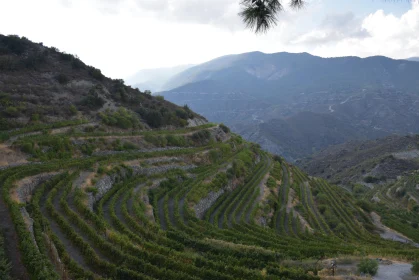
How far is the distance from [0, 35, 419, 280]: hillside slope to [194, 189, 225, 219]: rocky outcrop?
0.43ft

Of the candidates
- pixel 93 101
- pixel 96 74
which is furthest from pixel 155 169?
pixel 96 74

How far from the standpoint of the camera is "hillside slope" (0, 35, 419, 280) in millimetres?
15562

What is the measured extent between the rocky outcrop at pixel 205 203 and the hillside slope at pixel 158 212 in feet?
0.43

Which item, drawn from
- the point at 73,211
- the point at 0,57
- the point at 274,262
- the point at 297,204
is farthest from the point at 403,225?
the point at 0,57

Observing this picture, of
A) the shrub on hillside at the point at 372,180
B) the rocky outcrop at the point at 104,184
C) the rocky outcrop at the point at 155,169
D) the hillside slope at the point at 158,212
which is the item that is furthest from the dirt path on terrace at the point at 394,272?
the shrub on hillside at the point at 372,180

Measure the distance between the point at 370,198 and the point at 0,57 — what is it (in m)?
97.3

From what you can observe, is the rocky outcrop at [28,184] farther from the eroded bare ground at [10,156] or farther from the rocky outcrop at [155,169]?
the rocky outcrop at [155,169]

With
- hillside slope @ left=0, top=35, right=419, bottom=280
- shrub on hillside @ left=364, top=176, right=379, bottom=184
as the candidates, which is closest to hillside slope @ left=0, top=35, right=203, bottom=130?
hillside slope @ left=0, top=35, right=419, bottom=280

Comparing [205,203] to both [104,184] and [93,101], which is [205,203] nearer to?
[104,184]

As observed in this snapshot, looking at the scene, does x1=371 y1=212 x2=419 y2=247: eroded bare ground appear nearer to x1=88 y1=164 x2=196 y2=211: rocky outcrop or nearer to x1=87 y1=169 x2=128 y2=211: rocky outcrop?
x1=88 y1=164 x2=196 y2=211: rocky outcrop

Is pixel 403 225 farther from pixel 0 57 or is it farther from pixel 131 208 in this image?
pixel 0 57

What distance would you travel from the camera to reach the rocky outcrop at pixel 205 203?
34375 mm

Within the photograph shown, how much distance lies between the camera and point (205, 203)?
3716cm

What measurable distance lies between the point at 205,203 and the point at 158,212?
29.5ft
